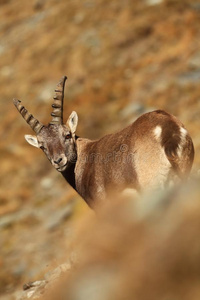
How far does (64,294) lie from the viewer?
8102mm

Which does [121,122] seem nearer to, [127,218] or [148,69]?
[148,69]

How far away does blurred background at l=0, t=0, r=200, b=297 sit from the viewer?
23.0m

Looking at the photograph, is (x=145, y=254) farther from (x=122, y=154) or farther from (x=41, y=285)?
(x=41, y=285)

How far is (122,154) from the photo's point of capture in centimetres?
1435

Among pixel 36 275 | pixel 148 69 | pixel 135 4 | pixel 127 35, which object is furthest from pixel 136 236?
pixel 135 4

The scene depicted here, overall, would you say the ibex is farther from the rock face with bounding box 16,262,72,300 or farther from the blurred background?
the blurred background

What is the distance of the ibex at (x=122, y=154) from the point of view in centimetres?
1291

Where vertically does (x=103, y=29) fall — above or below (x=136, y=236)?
above

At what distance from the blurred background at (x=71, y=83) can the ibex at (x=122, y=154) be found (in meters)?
4.85

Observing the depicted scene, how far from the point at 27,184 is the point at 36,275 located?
8487 millimetres

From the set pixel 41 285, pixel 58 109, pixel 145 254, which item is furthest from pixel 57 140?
pixel 145 254

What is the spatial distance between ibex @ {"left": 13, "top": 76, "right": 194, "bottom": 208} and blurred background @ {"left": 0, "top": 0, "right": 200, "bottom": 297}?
191 inches

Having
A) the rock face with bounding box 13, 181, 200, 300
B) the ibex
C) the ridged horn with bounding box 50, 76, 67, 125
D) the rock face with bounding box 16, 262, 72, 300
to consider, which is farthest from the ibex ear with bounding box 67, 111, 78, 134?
the rock face with bounding box 13, 181, 200, 300

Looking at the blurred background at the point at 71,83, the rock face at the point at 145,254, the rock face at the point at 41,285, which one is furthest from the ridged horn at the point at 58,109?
the rock face at the point at 145,254
